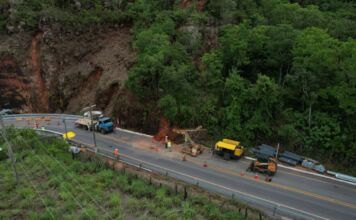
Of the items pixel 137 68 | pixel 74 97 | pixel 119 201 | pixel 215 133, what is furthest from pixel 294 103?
pixel 74 97

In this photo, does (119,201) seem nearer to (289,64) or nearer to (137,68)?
(137,68)

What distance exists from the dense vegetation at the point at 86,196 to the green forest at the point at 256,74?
30.5 feet

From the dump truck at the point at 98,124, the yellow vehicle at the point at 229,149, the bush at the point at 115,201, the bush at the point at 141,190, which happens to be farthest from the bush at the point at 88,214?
the dump truck at the point at 98,124

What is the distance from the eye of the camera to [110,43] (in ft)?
133

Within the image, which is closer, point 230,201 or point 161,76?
point 230,201

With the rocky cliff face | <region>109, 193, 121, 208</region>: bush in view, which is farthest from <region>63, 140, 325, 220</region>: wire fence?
the rocky cliff face

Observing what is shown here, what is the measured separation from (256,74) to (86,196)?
20.5m

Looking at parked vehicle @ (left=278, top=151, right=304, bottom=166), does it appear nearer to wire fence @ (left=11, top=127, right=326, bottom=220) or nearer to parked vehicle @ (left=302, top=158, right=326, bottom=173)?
parked vehicle @ (left=302, top=158, right=326, bottom=173)

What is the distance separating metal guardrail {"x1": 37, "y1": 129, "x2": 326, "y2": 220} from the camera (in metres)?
19.3

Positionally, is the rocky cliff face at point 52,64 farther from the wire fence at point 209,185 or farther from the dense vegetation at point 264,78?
the wire fence at point 209,185

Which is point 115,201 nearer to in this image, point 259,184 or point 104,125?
point 259,184

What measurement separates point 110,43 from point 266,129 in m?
25.0

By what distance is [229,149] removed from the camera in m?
25.5

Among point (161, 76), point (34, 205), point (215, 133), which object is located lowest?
point (34, 205)
